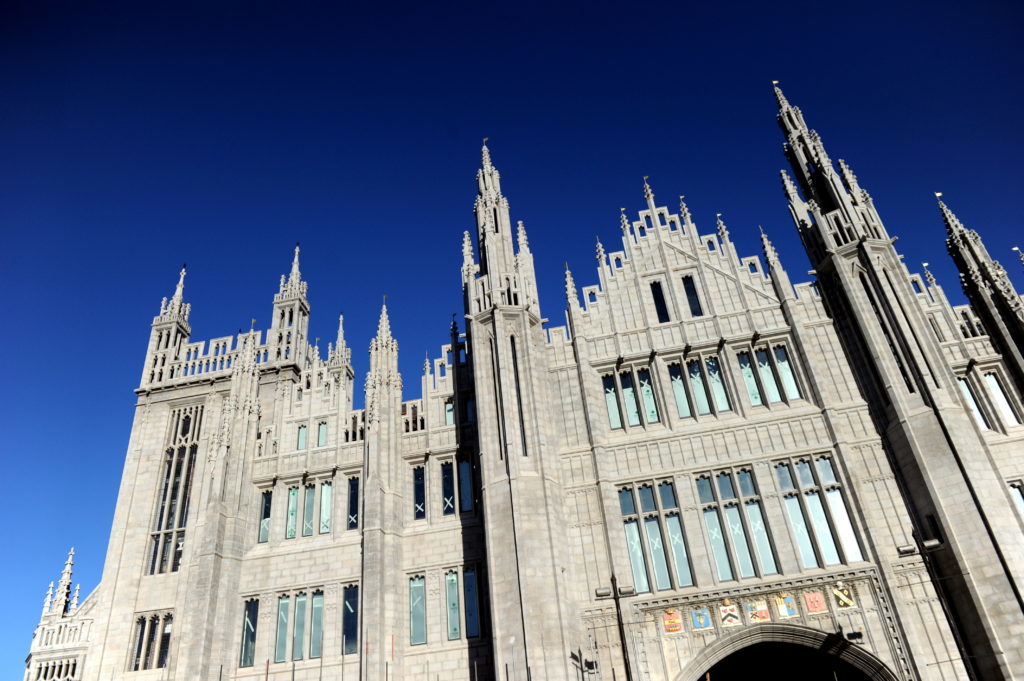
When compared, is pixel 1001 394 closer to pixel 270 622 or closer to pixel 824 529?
pixel 824 529

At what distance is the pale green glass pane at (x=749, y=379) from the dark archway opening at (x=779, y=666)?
27.4 ft

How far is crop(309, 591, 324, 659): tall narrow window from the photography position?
24.7 m

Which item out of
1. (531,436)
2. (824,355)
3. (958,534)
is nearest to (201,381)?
(531,436)

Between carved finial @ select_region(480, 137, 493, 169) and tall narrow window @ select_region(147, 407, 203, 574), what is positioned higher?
carved finial @ select_region(480, 137, 493, 169)

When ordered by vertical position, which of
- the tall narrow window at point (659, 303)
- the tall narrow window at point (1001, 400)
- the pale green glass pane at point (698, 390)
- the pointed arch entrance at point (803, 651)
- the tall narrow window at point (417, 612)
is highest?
the tall narrow window at point (659, 303)

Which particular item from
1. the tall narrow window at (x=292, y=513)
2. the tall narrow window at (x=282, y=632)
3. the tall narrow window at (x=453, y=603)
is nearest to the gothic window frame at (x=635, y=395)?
the tall narrow window at (x=453, y=603)

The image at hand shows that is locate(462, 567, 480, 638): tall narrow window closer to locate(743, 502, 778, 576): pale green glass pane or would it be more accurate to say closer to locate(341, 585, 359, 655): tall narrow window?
locate(341, 585, 359, 655): tall narrow window

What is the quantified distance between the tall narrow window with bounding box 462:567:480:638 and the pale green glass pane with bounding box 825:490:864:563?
40.4 feet

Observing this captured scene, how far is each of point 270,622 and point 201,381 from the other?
14923 millimetres

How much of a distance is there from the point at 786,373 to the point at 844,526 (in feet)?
19.4

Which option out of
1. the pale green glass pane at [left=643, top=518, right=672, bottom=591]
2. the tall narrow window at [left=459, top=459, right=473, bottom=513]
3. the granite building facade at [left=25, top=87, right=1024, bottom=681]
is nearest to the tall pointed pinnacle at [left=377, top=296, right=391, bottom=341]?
the granite building facade at [left=25, top=87, right=1024, bottom=681]

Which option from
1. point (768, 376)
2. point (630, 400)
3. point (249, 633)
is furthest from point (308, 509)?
point (768, 376)

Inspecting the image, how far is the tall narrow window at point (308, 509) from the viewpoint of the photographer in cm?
2734

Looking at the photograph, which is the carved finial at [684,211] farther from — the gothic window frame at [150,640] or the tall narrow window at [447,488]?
the gothic window frame at [150,640]
